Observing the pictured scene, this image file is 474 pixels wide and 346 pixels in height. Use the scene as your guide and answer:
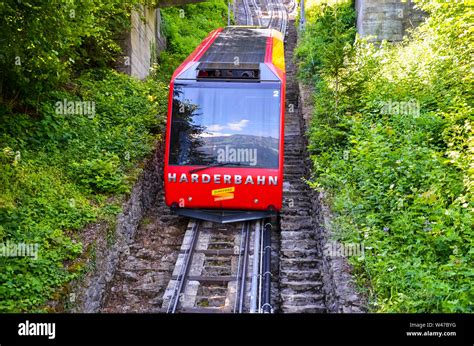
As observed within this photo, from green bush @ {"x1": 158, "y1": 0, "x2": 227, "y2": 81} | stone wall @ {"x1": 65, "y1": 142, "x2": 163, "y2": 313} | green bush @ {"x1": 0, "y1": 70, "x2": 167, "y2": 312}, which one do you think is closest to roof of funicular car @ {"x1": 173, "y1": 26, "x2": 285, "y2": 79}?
green bush @ {"x1": 0, "y1": 70, "x2": 167, "y2": 312}

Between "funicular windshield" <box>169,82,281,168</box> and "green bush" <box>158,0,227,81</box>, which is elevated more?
"green bush" <box>158,0,227,81</box>

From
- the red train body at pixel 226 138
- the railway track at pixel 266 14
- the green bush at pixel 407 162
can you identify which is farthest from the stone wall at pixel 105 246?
the railway track at pixel 266 14

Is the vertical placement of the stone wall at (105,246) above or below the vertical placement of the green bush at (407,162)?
below

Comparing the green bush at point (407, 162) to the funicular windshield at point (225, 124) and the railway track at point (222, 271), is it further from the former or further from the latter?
the railway track at point (222, 271)

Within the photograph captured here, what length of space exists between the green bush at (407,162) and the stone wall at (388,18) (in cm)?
187

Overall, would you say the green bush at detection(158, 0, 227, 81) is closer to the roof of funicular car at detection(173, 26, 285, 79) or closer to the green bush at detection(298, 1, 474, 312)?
the roof of funicular car at detection(173, 26, 285, 79)

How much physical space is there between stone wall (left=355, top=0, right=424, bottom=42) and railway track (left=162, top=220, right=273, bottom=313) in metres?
10.5

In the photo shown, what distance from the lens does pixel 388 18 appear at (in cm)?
1866

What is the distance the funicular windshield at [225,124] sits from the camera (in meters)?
10.6

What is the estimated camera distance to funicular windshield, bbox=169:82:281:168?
10.6 meters

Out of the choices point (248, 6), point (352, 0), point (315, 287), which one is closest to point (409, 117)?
point (315, 287)

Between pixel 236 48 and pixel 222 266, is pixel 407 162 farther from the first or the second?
pixel 236 48

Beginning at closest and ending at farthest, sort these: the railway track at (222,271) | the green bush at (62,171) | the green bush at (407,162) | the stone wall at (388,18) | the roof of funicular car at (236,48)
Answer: the green bush at (407,162)
the green bush at (62,171)
the railway track at (222,271)
the roof of funicular car at (236,48)
the stone wall at (388,18)

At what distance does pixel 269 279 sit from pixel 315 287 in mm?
837
